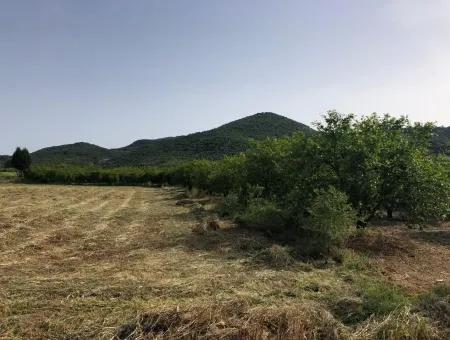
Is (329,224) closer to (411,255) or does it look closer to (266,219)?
(411,255)

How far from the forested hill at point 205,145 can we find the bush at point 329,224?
289ft

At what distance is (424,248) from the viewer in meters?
15.5

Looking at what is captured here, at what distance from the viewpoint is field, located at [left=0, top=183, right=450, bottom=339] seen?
6664mm

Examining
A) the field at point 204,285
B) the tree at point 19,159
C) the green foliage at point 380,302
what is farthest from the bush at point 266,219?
the tree at point 19,159

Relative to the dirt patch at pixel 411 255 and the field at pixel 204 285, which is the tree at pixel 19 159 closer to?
the field at pixel 204 285

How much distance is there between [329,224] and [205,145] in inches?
4263

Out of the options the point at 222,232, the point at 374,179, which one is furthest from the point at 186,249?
the point at 374,179

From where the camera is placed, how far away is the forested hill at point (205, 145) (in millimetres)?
113375

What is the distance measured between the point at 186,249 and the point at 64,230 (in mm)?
5787

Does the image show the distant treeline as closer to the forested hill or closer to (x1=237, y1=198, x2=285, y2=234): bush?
(x1=237, y1=198, x2=285, y2=234): bush

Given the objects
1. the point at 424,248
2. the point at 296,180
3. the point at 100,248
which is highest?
the point at 296,180

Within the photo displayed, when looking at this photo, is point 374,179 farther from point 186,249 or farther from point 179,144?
point 179,144

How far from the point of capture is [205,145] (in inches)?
4756

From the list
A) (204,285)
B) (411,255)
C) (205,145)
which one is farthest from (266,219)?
(205,145)
